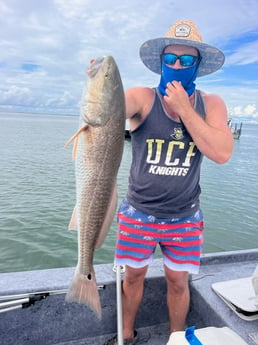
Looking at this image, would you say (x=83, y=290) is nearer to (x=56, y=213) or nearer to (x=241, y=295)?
(x=241, y=295)

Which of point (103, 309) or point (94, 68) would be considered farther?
point (103, 309)

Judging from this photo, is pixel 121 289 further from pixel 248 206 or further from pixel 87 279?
pixel 248 206

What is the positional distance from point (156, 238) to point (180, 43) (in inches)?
63.7

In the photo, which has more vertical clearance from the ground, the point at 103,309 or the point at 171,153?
the point at 171,153

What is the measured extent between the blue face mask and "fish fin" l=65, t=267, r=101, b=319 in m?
1.58

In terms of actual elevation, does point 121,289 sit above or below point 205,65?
below

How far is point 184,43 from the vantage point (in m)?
2.41

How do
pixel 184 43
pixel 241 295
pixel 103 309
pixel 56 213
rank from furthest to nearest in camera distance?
1. pixel 56 213
2. pixel 103 309
3. pixel 241 295
4. pixel 184 43

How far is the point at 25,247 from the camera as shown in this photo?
26.4 feet

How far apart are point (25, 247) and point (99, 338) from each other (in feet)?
17.5

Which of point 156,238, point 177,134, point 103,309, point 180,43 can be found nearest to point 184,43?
point 180,43

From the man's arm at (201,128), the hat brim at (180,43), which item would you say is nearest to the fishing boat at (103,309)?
the man's arm at (201,128)

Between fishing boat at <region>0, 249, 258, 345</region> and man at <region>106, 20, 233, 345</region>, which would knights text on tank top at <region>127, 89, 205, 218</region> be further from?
fishing boat at <region>0, 249, 258, 345</region>

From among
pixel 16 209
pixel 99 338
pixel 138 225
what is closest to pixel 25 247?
pixel 16 209
